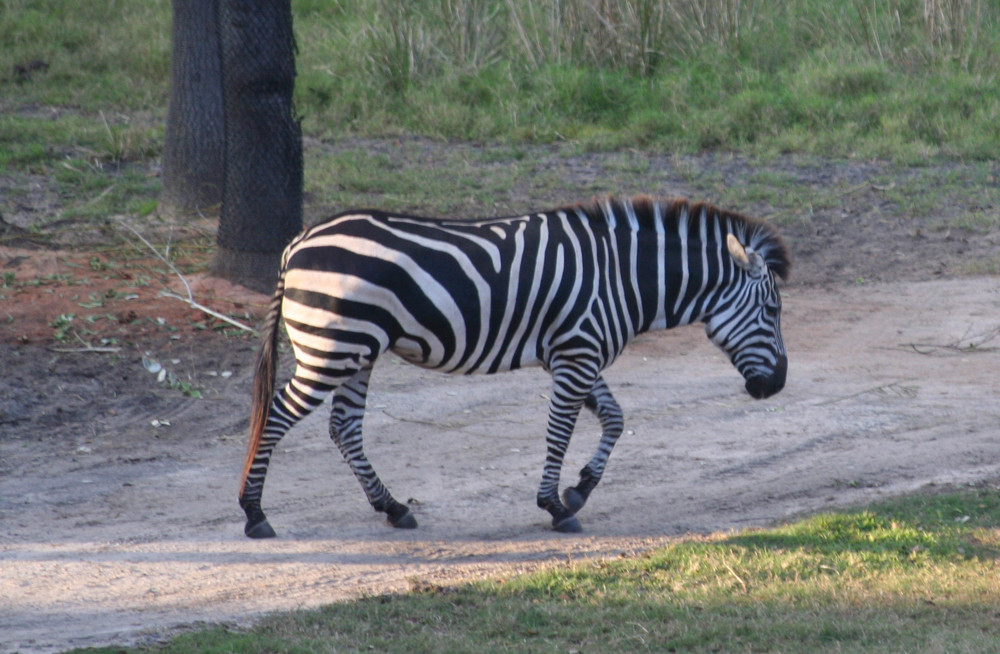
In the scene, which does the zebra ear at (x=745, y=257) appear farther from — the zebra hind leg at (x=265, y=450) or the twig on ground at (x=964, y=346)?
the twig on ground at (x=964, y=346)

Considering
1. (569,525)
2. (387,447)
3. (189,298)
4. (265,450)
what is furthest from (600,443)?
(189,298)

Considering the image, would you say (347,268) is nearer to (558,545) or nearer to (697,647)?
(558,545)

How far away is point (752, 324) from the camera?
6031 mm

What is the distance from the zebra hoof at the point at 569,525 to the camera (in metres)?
5.68

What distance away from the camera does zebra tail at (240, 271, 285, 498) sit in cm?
544

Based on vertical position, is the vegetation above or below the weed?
above

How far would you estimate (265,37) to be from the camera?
875cm

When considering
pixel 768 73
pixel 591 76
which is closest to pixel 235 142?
pixel 591 76

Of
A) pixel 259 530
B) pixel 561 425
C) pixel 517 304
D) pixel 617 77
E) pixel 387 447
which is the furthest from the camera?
pixel 617 77

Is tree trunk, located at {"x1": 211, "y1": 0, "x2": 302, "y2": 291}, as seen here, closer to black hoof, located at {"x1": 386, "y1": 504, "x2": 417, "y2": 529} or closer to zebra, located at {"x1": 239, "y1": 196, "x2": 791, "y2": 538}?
zebra, located at {"x1": 239, "y1": 196, "x2": 791, "y2": 538}

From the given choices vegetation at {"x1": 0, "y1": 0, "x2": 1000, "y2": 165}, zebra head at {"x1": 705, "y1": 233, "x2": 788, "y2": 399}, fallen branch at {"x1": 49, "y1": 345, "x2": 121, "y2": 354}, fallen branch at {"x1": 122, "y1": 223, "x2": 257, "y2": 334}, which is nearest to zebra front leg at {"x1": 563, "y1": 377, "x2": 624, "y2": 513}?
zebra head at {"x1": 705, "y1": 233, "x2": 788, "y2": 399}

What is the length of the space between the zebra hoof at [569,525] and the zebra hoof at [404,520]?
2.42 feet

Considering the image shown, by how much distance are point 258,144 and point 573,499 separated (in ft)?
15.0

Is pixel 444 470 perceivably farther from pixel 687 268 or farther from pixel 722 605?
pixel 722 605
